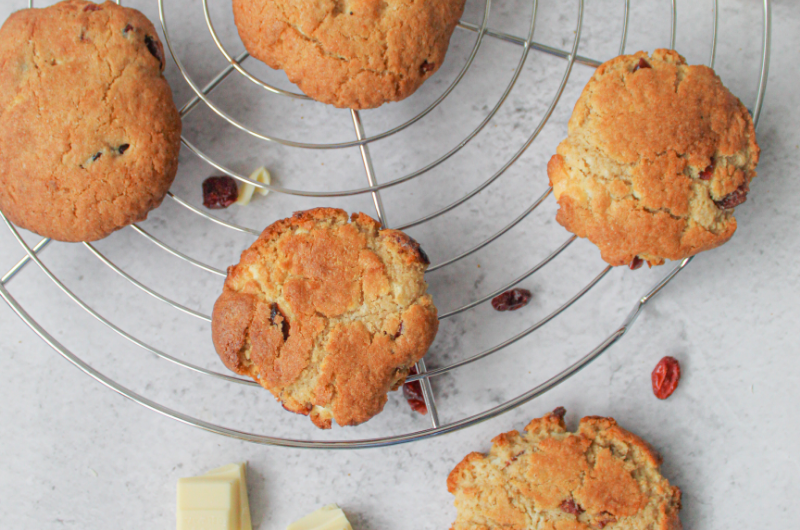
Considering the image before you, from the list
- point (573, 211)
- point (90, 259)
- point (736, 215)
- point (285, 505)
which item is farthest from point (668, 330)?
point (90, 259)

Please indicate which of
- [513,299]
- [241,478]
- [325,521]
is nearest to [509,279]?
[513,299]

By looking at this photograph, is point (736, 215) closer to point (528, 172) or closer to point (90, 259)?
point (528, 172)

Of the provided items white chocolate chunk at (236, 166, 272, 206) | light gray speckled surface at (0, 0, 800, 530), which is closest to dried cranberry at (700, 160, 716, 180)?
light gray speckled surface at (0, 0, 800, 530)

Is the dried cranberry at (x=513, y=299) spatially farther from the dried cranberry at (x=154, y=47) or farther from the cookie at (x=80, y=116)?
the dried cranberry at (x=154, y=47)

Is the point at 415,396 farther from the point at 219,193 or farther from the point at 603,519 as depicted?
the point at 219,193

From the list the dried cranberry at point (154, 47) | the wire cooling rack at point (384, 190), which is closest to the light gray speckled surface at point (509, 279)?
the wire cooling rack at point (384, 190)
